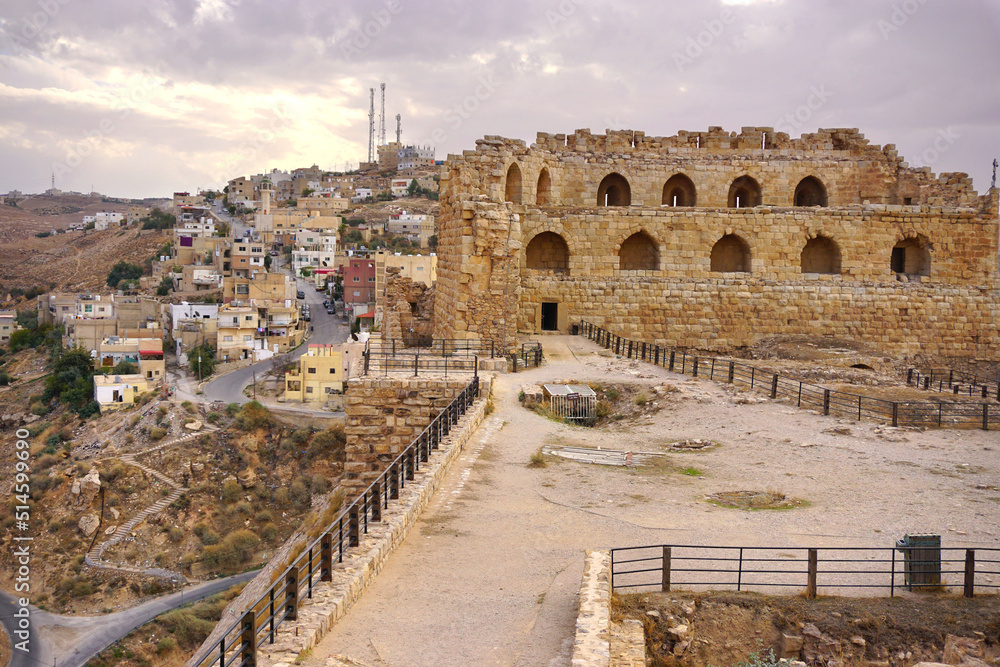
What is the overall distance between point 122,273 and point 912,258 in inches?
4052

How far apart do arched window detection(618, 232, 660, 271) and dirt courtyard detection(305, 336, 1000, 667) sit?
342 inches

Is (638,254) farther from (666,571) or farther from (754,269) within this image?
(666,571)

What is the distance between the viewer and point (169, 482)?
1697 inches

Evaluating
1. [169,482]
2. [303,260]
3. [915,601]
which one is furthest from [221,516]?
[303,260]

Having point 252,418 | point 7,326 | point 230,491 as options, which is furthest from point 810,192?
point 7,326

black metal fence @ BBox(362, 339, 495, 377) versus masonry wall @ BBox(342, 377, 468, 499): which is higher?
black metal fence @ BBox(362, 339, 495, 377)

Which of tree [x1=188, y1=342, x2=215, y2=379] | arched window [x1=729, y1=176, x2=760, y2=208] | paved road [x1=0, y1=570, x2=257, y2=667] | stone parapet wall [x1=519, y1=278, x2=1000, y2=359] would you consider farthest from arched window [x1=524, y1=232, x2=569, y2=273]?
tree [x1=188, y1=342, x2=215, y2=379]

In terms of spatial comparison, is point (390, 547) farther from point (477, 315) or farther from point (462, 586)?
point (477, 315)

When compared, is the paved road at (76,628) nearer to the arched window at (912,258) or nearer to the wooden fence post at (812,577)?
the wooden fence post at (812,577)

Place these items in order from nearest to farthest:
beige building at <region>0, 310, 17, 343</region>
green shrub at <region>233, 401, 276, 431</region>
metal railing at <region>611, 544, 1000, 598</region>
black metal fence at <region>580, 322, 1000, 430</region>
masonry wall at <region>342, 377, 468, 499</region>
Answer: metal railing at <region>611, 544, 1000, 598</region>
black metal fence at <region>580, 322, 1000, 430</region>
masonry wall at <region>342, 377, 468, 499</region>
green shrub at <region>233, 401, 276, 431</region>
beige building at <region>0, 310, 17, 343</region>

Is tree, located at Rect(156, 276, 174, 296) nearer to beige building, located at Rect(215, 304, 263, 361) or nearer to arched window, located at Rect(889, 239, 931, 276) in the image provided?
beige building, located at Rect(215, 304, 263, 361)

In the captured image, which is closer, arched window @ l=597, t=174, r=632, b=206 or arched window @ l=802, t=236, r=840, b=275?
arched window @ l=802, t=236, r=840, b=275

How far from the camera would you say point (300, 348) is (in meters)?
72.9

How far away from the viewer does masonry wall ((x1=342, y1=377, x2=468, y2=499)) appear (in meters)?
13.4
